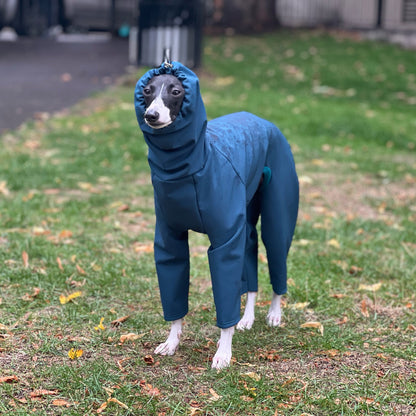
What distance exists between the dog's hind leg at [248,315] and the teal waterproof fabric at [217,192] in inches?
6.6

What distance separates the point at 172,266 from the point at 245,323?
31.3 inches

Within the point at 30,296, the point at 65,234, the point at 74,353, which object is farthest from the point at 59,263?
the point at 74,353

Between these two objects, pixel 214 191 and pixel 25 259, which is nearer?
pixel 214 191

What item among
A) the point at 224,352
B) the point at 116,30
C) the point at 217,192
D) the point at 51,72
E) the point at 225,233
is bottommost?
the point at 224,352

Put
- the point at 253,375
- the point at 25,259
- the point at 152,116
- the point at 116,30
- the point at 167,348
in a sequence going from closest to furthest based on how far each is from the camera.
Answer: the point at 152,116
the point at 253,375
the point at 167,348
the point at 25,259
the point at 116,30

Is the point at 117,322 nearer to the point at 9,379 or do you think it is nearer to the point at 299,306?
the point at 9,379

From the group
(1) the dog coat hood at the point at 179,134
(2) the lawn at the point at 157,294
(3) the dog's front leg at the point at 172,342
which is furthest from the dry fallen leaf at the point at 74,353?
(1) the dog coat hood at the point at 179,134

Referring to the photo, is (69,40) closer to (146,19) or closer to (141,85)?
(146,19)

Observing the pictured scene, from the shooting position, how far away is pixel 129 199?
632 centimetres

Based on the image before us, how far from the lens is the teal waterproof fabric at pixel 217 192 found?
9.32 ft

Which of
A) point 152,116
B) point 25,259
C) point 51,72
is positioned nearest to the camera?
point 152,116

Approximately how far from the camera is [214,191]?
2969 millimetres

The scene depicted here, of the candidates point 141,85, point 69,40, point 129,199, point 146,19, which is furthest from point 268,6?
point 141,85

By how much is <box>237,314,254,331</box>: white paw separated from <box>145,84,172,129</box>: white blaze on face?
1.55 m
